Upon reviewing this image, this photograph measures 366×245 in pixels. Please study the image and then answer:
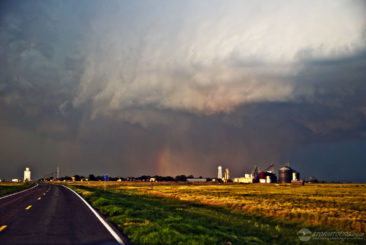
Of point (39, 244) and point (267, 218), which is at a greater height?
point (39, 244)

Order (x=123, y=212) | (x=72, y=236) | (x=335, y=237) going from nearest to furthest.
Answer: (x=72, y=236) → (x=335, y=237) → (x=123, y=212)

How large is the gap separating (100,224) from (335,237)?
481 inches

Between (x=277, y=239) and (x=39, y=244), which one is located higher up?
(x=39, y=244)

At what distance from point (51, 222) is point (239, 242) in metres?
9.04

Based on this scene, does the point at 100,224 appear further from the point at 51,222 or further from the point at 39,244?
the point at 39,244

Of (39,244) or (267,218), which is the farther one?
(267,218)

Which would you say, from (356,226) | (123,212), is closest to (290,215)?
(356,226)

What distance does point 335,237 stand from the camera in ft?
53.9

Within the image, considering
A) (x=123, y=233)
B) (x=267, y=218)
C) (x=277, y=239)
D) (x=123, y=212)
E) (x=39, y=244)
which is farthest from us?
(x=267, y=218)

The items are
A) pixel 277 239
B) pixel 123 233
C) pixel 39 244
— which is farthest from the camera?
pixel 277 239

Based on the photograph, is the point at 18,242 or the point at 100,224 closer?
the point at 18,242

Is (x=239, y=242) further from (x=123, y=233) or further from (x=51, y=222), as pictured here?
(x=51, y=222)

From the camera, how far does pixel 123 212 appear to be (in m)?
19.7

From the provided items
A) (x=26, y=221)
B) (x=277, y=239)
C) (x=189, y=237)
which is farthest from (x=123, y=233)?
(x=277, y=239)
